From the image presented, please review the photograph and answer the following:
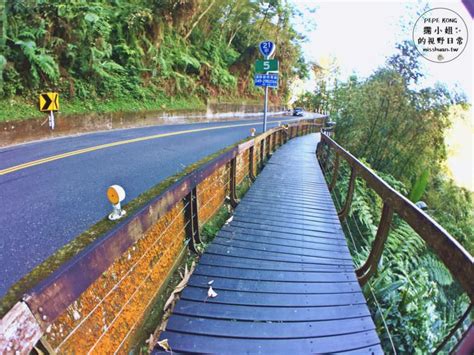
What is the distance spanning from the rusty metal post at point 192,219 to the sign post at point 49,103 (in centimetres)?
922

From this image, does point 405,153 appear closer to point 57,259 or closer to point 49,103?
point 57,259

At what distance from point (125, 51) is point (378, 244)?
601 inches

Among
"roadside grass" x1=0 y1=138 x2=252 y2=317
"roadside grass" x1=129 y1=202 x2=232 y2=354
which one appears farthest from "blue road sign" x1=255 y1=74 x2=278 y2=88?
"roadside grass" x1=0 y1=138 x2=252 y2=317

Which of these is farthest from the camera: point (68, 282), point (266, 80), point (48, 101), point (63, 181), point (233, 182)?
point (48, 101)

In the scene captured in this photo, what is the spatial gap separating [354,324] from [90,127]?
475 inches

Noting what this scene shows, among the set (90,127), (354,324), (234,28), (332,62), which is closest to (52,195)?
(354,324)

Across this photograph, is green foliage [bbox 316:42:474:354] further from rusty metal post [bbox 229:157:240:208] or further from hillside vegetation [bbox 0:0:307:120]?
hillside vegetation [bbox 0:0:307:120]

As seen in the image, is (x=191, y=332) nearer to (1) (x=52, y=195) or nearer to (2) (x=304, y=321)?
(2) (x=304, y=321)

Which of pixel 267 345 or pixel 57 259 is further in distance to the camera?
pixel 267 345

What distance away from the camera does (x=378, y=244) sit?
3.01 m

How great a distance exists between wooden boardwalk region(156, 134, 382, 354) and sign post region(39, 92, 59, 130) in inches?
342

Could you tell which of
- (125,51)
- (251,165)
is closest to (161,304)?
(251,165)

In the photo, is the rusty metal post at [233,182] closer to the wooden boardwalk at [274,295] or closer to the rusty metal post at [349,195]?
the wooden boardwalk at [274,295]

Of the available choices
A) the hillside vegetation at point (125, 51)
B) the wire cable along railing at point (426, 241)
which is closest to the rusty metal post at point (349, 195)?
the wire cable along railing at point (426, 241)
